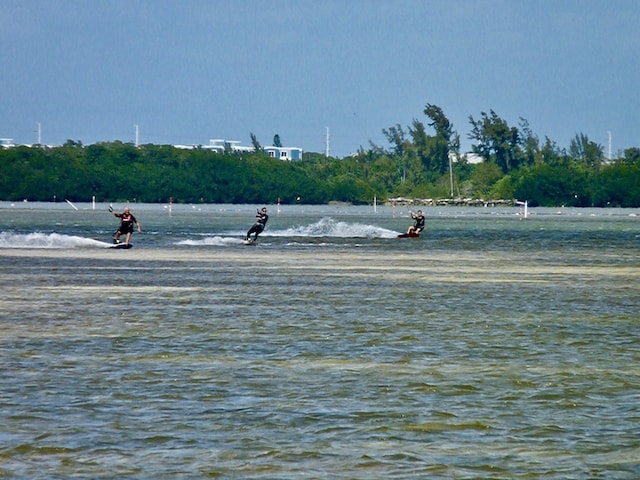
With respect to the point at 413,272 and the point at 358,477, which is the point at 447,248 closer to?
the point at 413,272

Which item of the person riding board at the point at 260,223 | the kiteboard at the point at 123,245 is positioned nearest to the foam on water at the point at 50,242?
the kiteboard at the point at 123,245

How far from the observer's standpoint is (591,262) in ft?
174

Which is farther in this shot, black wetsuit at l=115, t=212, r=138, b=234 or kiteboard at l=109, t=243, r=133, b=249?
kiteboard at l=109, t=243, r=133, b=249

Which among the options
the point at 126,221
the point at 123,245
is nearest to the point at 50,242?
the point at 123,245

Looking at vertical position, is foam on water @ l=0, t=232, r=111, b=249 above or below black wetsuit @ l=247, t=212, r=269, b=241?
below

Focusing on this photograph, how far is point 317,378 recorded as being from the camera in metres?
18.9

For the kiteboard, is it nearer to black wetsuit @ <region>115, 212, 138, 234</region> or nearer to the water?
black wetsuit @ <region>115, 212, 138, 234</region>

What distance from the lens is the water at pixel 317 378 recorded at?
13836 mm

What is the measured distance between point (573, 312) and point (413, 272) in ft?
49.8

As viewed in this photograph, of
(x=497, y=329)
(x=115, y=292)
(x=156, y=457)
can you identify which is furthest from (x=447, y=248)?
(x=156, y=457)

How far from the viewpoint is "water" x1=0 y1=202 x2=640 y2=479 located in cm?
1384

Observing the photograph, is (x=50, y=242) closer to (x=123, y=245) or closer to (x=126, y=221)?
(x=123, y=245)

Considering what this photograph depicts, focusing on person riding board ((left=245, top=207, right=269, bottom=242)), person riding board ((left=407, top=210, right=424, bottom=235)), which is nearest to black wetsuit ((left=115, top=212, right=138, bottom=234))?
person riding board ((left=245, top=207, right=269, bottom=242))

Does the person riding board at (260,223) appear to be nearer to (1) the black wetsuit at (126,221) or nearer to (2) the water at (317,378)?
(1) the black wetsuit at (126,221)
